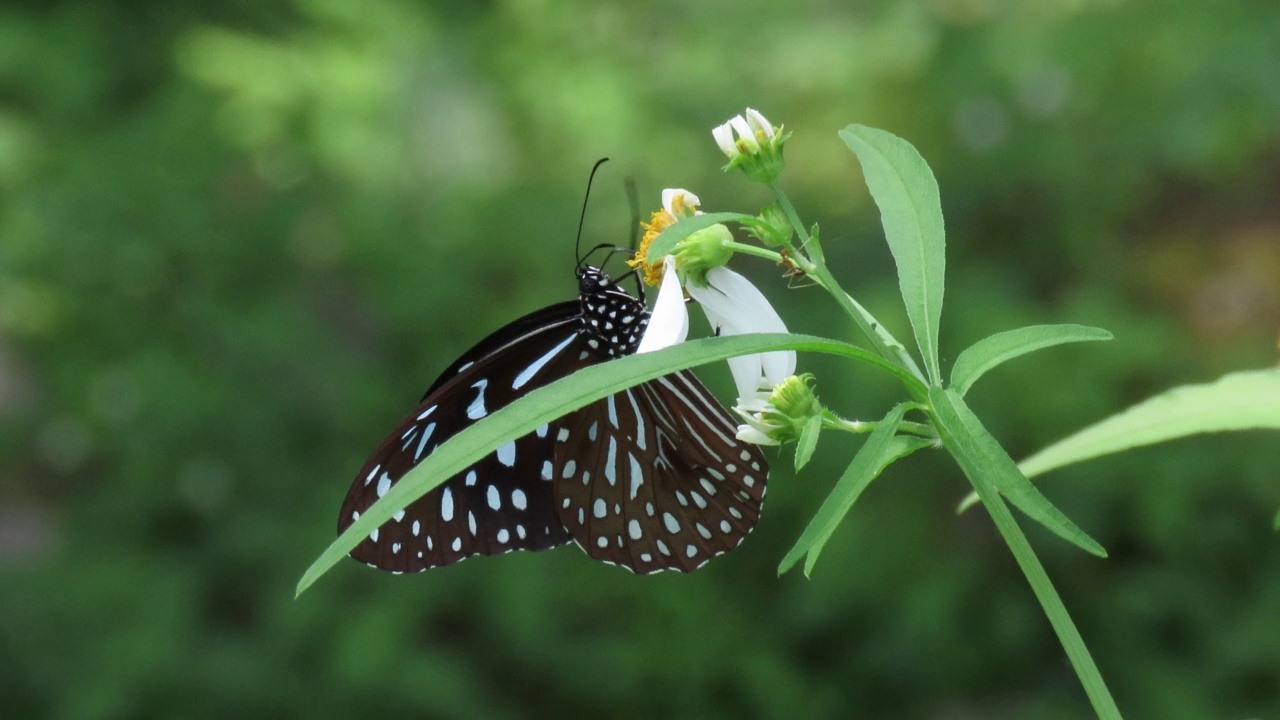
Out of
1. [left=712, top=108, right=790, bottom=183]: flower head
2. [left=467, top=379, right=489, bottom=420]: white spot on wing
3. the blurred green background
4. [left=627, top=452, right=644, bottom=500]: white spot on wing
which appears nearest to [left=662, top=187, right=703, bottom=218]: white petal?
[left=712, top=108, right=790, bottom=183]: flower head

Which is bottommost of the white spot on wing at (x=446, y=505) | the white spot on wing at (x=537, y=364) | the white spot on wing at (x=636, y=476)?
the white spot on wing at (x=636, y=476)

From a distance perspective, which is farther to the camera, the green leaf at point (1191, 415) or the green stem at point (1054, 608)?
the green leaf at point (1191, 415)

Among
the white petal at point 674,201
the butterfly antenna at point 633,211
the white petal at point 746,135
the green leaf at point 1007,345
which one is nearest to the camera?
A: the green leaf at point 1007,345

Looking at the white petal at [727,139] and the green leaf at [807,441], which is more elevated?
the white petal at [727,139]

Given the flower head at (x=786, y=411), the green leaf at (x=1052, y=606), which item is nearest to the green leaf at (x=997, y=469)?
the green leaf at (x=1052, y=606)

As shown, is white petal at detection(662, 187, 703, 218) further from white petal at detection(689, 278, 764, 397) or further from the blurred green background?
the blurred green background

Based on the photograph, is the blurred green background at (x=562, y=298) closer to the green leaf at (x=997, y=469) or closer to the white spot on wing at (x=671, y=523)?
the white spot on wing at (x=671, y=523)
